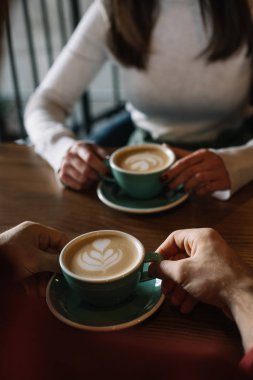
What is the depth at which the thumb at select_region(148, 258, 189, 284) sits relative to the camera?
693 mm

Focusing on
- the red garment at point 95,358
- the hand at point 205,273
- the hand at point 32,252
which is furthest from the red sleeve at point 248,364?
the hand at point 32,252

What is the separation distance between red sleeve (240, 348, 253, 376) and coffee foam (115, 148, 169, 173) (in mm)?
521

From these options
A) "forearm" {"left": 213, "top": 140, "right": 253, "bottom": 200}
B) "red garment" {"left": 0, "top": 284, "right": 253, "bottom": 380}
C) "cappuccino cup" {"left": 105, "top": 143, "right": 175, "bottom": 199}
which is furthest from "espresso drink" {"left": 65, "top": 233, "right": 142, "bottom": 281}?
"forearm" {"left": 213, "top": 140, "right": 253, "bottom": 200}

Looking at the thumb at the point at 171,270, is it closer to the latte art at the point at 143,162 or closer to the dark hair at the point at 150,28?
the latte art at the point at 143,162

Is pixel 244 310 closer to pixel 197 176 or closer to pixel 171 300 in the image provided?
pixel 171 300

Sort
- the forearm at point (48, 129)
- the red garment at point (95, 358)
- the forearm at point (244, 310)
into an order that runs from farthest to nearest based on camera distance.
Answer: the forearm at point (48, 129) → the forearm at point (244, 310) → the red garment at point (95, 358)

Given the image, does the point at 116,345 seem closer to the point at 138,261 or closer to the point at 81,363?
the point at 81,363

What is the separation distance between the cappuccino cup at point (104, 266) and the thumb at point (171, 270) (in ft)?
0.04

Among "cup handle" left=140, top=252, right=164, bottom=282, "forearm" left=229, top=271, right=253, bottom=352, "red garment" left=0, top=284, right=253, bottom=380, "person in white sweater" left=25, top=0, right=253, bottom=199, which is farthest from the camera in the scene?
"person in white sweater" left=25, top=0, right=253, bottom=199

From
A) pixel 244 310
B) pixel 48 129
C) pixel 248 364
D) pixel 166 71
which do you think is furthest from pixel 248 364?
pixel 166 71

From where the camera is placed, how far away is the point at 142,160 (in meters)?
1.07

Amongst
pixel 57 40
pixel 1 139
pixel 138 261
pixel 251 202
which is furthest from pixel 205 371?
pixel 57 40

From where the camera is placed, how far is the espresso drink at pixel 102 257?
69 cm

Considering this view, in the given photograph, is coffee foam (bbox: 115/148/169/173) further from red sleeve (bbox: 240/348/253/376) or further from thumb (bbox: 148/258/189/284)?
red sleeve (bbox: 240/348/253/376)
